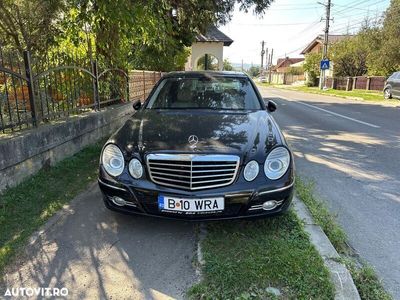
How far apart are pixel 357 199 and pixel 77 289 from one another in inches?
131

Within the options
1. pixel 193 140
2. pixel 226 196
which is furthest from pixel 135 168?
pixel 226 196

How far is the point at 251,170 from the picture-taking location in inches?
118

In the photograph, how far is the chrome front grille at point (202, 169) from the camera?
9.81 feet

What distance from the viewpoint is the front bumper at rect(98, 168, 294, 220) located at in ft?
9.73

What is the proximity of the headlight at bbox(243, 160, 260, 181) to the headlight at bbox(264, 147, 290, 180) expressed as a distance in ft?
0.29

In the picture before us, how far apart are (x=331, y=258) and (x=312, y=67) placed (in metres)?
44.3

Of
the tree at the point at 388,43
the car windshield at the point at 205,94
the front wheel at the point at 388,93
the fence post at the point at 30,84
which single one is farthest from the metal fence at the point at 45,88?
the tree at the point at 388,43

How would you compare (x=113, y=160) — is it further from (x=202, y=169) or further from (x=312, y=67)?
(x=312, y=67)

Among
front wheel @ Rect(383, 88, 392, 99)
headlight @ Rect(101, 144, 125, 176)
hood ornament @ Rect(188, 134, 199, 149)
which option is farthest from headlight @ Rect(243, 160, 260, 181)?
front wheel @ Rect(383, 88, 392, 99)

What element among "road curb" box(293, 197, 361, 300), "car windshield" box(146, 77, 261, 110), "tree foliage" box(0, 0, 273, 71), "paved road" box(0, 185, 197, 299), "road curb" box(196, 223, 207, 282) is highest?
"tree foliage" box(0, 0, 273, 71)

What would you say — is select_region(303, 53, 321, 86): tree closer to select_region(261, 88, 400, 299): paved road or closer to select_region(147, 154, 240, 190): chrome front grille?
select_region(261, 88, 400, 299): paved road

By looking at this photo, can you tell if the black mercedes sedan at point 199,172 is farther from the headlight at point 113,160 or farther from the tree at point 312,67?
the tree at point 312,67

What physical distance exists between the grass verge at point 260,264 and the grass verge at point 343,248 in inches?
10.6

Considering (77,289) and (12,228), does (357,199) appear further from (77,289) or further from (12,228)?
(12,228)
